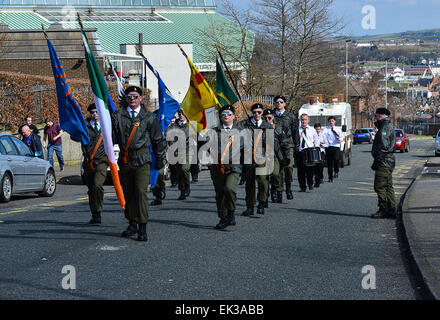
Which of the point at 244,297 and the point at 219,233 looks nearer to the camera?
the point at 244,297

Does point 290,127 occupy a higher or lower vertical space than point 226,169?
higher

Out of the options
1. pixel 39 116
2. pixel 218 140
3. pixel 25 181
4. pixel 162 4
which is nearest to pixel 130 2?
pixel 162 4

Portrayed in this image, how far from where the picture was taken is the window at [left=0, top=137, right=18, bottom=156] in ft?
55.5

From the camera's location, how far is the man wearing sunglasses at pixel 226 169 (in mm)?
11562

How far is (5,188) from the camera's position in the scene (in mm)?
16375

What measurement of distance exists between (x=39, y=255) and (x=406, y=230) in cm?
516

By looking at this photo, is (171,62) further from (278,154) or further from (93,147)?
(93,147)

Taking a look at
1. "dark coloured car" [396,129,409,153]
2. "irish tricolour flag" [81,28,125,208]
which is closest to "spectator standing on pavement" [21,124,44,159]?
"irish tricolour flag" [81,28,125,208]

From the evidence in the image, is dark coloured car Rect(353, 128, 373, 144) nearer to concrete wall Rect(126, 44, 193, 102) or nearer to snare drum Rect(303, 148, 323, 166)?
concrete wall Rect(126, 44, 193, 102)

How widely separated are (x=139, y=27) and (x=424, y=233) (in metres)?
56.1

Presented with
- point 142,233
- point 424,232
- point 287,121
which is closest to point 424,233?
point 424,232

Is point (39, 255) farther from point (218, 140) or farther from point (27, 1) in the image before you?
point (27, 1)

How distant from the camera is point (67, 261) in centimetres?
876
